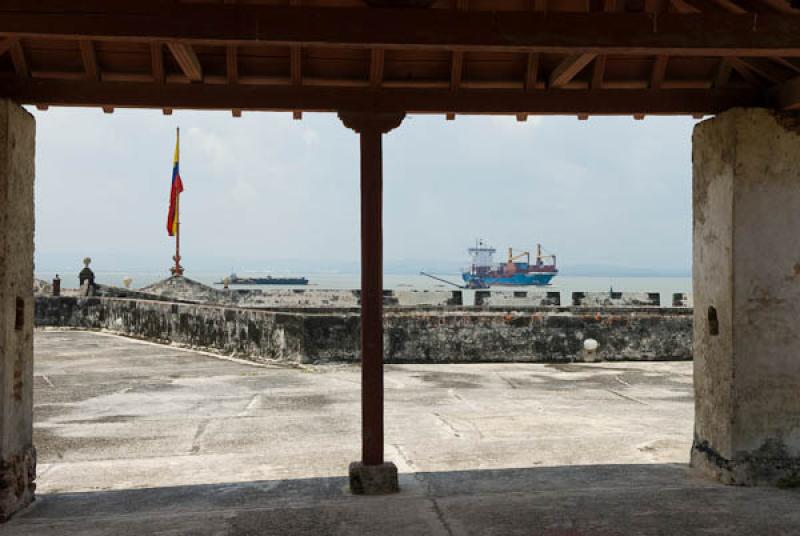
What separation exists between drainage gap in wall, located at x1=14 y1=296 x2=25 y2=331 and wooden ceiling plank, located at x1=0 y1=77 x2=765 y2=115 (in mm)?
1462

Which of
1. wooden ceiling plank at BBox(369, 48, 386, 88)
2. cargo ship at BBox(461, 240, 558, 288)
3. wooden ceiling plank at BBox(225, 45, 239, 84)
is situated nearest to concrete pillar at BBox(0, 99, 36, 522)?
wooden ceiling plank at BBox(225, 45, 239, 84)

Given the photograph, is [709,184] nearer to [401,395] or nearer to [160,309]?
[401,395]

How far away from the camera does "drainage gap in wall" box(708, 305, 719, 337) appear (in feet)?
19.9

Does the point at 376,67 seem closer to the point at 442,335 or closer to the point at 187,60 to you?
the point at 187,60

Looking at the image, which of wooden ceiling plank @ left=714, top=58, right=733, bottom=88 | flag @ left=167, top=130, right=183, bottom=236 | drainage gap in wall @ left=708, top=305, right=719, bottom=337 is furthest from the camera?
→ flag @ left=167, top=130, right=183, bottom=236

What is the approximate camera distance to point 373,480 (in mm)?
5887

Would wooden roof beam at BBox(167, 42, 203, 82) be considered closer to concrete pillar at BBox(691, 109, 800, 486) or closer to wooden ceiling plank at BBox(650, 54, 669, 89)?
wooden ceiling plank at BBox(650, 54, 669, 89)

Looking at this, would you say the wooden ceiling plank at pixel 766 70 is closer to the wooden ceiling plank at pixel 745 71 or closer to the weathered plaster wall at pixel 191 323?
the wooden ceiling plank at pixel 745 71

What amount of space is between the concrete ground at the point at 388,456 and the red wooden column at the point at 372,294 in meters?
0.21

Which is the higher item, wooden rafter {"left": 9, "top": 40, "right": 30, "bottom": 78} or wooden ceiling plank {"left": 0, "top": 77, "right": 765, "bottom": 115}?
wooden rafter {"left": 9, "top": 40, "right": 30, "bottom": 78}

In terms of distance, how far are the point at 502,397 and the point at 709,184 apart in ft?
18.4

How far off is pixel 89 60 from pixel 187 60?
32.8 inches

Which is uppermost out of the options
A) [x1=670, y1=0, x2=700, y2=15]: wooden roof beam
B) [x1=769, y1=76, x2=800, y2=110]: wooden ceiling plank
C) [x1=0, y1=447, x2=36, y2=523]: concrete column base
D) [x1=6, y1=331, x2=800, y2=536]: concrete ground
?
[x1=670, y1=0, x2=700, y2=15]: wooden roof beam

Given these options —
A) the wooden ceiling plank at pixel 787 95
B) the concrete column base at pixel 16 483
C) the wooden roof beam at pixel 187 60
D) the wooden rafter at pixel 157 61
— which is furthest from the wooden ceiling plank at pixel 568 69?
the concrete column base at pixel 16 483
